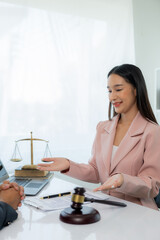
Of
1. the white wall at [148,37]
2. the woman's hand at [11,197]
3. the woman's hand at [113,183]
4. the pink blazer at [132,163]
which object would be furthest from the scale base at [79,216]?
the white wall at [148,37]

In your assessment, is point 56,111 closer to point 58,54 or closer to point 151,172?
point 58,54

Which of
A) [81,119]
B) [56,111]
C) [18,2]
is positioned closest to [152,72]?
[81,119]

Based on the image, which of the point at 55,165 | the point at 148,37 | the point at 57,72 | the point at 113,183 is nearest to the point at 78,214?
the point at 113,183

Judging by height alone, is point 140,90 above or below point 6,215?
above

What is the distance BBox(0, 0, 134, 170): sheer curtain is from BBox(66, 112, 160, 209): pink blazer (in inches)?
42.9

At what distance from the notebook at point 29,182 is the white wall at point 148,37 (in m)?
2.30

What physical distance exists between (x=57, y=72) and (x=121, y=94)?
1.30 meters

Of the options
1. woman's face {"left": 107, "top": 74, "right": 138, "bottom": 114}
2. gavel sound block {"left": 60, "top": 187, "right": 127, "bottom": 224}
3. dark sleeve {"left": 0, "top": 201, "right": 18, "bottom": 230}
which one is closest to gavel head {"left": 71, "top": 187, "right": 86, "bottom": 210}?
gavel sound block {"left": 60, "top": 187, "right": 127, "bottom": 224}

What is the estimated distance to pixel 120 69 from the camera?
188 cm

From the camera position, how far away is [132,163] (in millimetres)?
1704

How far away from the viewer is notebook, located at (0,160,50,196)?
158 centimetres

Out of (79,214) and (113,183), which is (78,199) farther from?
(113,183)

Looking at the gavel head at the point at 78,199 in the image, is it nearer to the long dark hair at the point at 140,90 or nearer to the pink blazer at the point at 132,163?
the pink blazer at the point at 132,163

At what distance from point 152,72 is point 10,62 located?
195 centimetres
